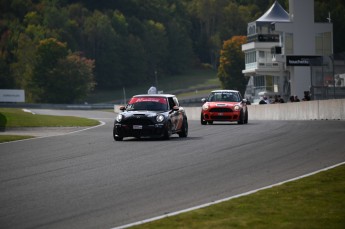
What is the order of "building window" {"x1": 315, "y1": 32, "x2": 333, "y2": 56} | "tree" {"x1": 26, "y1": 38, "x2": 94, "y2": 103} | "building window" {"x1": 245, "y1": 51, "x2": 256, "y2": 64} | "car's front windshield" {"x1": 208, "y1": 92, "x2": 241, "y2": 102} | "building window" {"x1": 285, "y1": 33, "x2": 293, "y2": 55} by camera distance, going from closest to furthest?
"car's front windshield" {"x1": 208, "y1": 92, "x2": 241, "y2": 102}, "building window" {"x1": 285, "y1": 33, "x2": 293, "y2": 55}, "building window" {"x1": 315, "y1": 32, "x2": 333, "y2": 56}, "building window" {"x1": 245, "y1": 51, "x2": 256, "y2": 64}, "tree" {"x1": 26, "y1": 38, "x2": 94, "y2": 103}

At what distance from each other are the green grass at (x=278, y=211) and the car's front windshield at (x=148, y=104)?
14.6 metres

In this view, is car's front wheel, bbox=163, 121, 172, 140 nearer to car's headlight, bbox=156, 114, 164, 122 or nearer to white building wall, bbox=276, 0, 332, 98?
car's headlight, bbox=156, 114, 164, 122

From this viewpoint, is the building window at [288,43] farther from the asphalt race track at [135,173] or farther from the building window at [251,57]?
the asphalt race track at [135,173]

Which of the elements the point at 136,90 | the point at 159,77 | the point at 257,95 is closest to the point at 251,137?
the point at 257,95

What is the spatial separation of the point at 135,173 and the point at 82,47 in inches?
6426

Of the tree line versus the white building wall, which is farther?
the tree line

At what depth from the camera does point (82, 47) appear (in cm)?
17975

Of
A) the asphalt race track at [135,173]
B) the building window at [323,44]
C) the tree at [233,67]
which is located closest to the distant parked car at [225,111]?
the asphalt race track at [135,173]

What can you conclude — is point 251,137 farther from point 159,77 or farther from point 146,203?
point 159,77

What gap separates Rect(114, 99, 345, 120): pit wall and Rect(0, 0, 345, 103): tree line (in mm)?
93380

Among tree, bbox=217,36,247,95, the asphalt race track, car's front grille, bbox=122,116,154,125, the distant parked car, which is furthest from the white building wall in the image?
the asphalt race track

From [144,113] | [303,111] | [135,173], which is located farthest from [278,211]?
[303,111]

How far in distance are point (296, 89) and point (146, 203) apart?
85.2 metres

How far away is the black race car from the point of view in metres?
28.1
